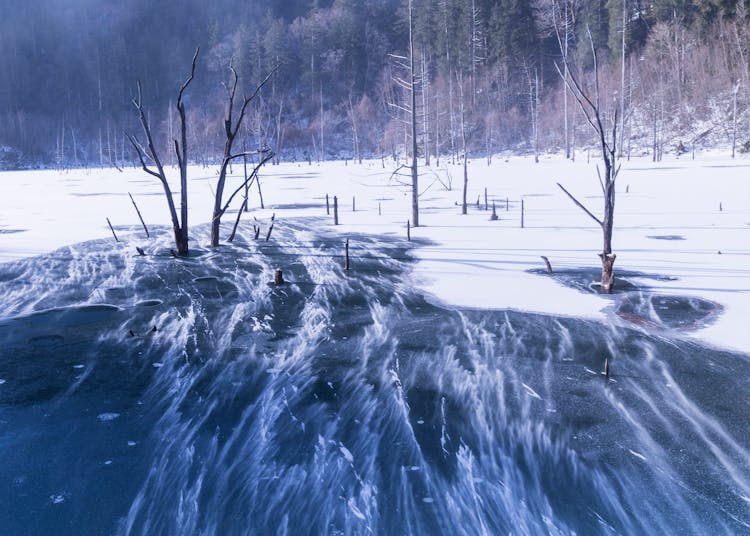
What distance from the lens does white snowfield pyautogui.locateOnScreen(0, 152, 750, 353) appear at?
12.7m

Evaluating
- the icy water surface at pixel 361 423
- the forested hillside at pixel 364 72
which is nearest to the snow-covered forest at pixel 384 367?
the icy water surface at pixel 361 423

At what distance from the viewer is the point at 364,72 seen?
333ft

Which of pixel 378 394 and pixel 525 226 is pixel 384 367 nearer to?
pixel 378 394

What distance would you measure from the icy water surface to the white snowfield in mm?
1425

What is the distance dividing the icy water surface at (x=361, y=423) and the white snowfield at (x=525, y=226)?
4.68ft

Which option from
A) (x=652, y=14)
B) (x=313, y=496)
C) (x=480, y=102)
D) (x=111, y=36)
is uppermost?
(x=111, y=36)

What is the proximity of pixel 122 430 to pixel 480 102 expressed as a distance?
79.7 meters

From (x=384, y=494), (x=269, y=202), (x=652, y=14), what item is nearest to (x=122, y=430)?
(x=384, y=494)

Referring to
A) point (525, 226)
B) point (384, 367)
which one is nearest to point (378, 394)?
point (384, 367)

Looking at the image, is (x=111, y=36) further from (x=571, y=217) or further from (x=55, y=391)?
(x=55, y=391)

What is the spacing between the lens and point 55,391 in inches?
324

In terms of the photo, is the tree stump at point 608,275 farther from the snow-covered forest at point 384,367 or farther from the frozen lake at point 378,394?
the frozen lake at point 378,394

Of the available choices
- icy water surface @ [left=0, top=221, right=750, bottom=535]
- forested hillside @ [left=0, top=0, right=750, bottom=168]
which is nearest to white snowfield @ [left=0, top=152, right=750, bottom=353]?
icy water surface @ [left=0, top=221, right=750, bottom=535]

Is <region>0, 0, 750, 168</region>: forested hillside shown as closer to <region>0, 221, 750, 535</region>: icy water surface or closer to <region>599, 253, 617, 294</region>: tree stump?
<region>599, 253, 617, 294</region>: tree stump
